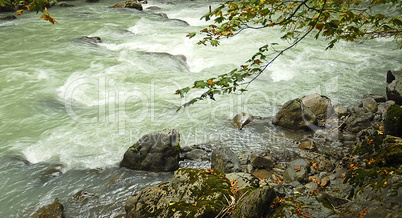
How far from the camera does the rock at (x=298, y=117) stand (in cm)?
586

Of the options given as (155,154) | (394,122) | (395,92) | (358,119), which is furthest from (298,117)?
(155,154)

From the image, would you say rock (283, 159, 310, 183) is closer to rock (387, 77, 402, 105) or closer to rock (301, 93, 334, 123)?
rock (301, 93, 334, 123)

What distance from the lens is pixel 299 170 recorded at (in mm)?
4289

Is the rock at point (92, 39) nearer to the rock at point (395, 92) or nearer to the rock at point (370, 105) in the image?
the rock at point (370, 105)

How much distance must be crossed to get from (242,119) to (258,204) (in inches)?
159

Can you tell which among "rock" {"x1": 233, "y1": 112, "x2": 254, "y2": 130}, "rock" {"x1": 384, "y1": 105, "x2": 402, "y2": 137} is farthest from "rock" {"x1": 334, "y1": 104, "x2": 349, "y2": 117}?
"rock" {"x1": 384, "y1": 105, "x2": 402, "y2": 137}

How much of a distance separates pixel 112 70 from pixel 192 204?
7256 mm

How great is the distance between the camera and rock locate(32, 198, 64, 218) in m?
4.01

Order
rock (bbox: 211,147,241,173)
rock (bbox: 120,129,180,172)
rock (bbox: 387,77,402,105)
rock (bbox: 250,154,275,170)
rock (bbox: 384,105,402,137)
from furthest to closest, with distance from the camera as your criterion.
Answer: rock (bbox: 387,77,402,105) → rock (bbox: 120,129,180,172) → rock (bbox: 250,154,275,170) → rock (bbox: 211,147,241,173) → rock (bbox: 384,105,402,137)

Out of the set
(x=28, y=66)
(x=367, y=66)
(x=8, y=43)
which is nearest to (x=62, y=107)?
(x=28, y=66)

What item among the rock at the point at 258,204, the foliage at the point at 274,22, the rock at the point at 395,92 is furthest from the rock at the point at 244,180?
the rock at the point at 395,92

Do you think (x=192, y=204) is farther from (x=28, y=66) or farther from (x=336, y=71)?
(x=28, y=66)

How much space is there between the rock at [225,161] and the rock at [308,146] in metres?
1.50

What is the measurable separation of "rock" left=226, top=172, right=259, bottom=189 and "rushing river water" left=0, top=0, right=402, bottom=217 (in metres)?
1.53
